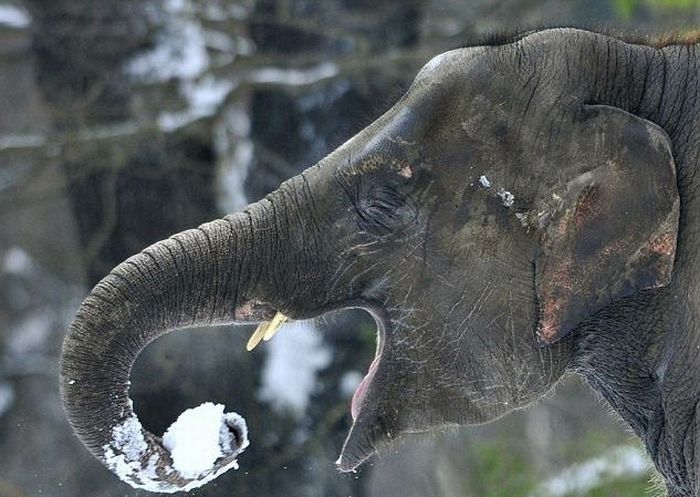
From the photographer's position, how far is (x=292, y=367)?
8289 millimetres

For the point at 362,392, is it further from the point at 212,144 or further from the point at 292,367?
the point at 212,144

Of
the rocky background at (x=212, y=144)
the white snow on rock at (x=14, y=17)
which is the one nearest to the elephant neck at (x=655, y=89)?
the rocky background at (x=212, y=144)

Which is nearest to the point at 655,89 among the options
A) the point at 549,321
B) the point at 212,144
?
the point at 549,321

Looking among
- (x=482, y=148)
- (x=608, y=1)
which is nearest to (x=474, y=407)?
(x=482, y=148)

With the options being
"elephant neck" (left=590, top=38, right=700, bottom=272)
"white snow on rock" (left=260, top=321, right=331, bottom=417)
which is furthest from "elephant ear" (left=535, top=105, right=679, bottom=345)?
"white snow on rock" (left=260, top=321, right=331, bottom=417)

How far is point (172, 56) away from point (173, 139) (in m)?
0.53

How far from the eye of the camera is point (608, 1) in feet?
42.4

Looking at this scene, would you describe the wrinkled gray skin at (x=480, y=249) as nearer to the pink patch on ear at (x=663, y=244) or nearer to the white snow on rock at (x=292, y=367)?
the pink patch on ear at (x=663, y=244)

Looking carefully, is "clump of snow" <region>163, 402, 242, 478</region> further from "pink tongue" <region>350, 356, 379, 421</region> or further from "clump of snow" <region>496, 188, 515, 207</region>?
"clump of snow" <region>496, 188, 515, 207</region>

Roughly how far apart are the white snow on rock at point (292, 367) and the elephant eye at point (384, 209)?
14.6 ft

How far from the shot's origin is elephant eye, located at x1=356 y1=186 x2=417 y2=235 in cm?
369

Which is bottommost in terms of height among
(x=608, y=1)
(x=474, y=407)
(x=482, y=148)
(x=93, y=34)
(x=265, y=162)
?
(x=608, y=1)

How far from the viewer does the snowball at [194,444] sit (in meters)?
3.60

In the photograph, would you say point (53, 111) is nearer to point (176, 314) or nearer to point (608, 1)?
point (176, 314)
